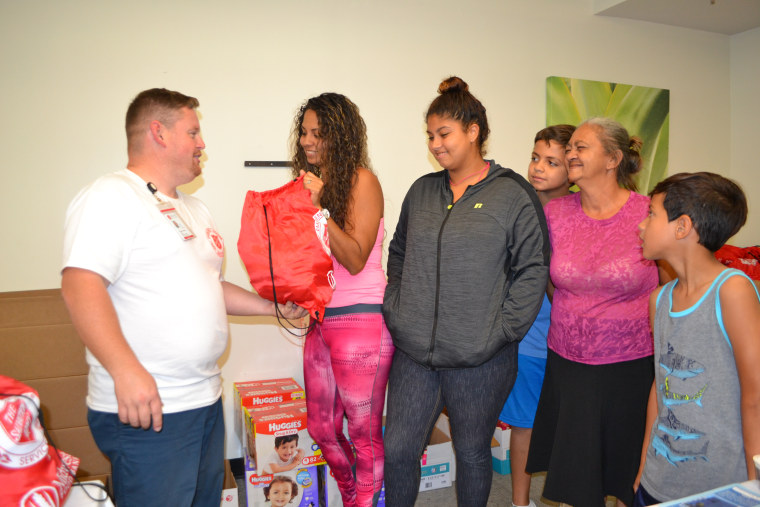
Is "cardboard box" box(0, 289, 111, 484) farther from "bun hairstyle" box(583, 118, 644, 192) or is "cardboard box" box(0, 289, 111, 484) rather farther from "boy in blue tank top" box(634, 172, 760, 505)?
"bun hairstyle" box(583, 118, 644, 192)

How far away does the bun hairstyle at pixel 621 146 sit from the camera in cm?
205

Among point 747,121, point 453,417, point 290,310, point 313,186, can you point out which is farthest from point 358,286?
point 747,121

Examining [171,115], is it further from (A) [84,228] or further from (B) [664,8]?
(B) [664,8]

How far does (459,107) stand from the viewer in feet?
6.29

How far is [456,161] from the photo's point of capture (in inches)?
76.3

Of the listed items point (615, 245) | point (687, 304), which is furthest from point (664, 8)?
point (687, 304)

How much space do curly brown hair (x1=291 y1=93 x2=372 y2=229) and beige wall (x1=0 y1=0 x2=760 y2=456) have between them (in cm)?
97

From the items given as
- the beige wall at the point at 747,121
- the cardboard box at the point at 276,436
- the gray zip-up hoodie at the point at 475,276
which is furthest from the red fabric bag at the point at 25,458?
the beige wall at the point at 747,121

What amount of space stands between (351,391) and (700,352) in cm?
113

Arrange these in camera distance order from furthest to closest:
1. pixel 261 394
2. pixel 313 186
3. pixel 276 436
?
pixel 261 394 < pixel 276 436 < pixel 313 186

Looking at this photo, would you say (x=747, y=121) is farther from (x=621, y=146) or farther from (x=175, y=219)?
(x=175, y=219)

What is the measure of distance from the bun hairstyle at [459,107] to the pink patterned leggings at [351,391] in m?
0.74

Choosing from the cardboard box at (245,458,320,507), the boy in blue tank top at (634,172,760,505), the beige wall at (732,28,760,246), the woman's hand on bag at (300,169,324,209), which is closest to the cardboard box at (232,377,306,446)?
the cardboard box at (245,458,320,507)

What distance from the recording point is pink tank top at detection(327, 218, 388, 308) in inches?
79.7
